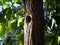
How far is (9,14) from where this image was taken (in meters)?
3.21

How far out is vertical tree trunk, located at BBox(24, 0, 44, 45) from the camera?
2.73 metres

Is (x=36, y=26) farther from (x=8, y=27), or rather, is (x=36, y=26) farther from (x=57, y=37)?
(x=8, y=27)

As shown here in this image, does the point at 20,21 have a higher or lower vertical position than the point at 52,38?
higher

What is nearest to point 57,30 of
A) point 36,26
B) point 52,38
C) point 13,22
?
point 52,38

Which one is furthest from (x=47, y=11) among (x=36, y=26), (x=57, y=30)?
(x=36, y=26)

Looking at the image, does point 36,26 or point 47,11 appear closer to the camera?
point 36,26

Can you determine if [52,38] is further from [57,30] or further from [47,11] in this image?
[47,11]

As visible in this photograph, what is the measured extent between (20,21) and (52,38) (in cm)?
48

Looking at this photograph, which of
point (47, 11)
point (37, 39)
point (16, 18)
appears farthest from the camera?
point (47, 11)

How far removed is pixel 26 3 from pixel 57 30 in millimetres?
526

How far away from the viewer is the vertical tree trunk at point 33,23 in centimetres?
273

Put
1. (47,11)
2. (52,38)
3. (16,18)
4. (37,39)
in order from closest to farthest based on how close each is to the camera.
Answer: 1. (37,39)
2. (52,38)
3. (16,18)
4. (47,11)

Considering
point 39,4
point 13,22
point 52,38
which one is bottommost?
point 52,38

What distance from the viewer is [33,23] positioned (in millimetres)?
2777
